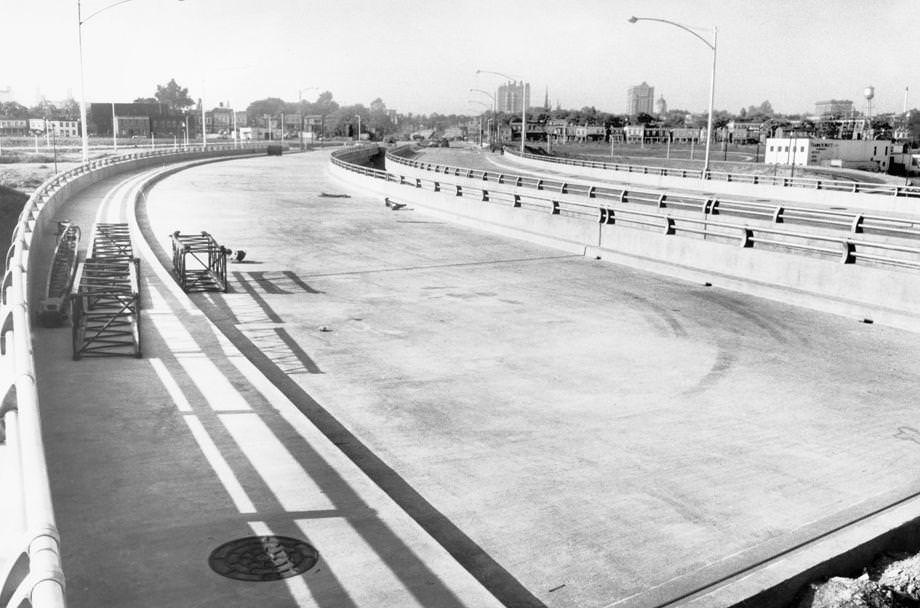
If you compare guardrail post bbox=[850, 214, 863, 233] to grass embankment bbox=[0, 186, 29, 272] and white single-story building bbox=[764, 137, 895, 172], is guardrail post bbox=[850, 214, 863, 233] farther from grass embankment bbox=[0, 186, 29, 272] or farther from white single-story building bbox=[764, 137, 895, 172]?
white single-story building bbox=[764, 137, 895, 172]

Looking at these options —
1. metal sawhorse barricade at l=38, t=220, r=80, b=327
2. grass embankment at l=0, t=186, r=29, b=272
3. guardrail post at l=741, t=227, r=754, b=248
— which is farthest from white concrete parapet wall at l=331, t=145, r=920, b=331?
grass embankment at l=0, t=186, r=29, b=272

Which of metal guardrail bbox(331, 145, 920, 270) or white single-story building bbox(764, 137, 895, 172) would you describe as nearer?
metal guardrail bbox(331, 145, 920, 270)

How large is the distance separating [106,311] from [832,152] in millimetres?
163112

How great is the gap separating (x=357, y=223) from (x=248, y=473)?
74.8 feet

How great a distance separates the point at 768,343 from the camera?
13633 mm

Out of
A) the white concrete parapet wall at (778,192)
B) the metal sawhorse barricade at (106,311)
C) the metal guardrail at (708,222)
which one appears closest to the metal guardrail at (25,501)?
the metal sawhorse barricade at (106,311)

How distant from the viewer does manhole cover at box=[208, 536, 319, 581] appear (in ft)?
19.1

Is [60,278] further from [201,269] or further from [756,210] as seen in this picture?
[756,210]

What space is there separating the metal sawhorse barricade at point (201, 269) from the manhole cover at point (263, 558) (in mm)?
11437

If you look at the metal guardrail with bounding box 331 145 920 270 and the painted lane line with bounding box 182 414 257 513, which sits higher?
the metal guardrail with bounding box 331 145 920 270

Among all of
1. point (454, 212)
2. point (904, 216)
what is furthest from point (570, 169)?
point (454, 212)

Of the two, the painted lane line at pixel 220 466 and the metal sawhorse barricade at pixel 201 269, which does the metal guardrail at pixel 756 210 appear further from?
the painted lane line at pixel 220 466

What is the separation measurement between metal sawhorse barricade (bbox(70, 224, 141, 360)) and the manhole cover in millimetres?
5770

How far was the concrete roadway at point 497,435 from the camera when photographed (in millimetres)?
6344
